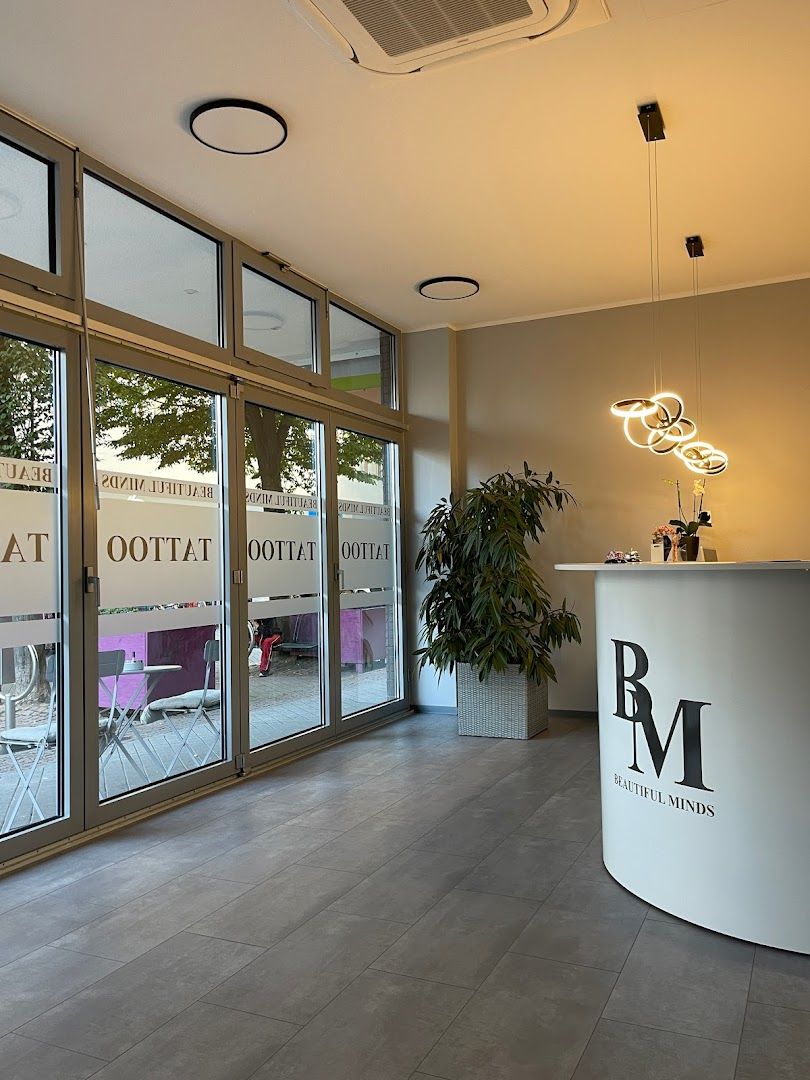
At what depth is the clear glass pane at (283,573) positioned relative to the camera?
18.5ft

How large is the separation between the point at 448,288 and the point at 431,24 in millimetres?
3292

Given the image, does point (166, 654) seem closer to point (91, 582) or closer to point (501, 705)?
point (91, 582)

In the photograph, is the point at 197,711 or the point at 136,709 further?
the point at 197,711

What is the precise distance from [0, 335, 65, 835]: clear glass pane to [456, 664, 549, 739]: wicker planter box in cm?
338

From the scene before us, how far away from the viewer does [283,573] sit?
5957 mm

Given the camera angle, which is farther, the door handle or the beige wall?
the beige wall

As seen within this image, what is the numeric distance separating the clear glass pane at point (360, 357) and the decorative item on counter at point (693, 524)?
8.37ft

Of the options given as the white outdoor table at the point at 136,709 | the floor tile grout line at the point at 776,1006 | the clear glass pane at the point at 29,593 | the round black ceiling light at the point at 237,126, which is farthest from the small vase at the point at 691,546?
the clear glass pane at the point at 29,593

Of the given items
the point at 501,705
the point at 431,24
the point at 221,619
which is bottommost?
the point at 501,705

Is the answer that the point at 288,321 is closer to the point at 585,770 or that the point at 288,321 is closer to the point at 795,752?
the point at 585,770

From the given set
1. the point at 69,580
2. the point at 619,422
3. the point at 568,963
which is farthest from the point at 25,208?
the point at 619,422

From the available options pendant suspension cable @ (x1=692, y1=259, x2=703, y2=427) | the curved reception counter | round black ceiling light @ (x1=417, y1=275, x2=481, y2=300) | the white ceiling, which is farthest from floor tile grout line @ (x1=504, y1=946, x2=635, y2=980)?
pendant suspension cable @ (x1=692, y1=259, x2=703, y2=427)

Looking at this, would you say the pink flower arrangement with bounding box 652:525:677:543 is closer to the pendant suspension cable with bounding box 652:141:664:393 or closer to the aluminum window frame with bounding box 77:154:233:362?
the pendant suspension cable with bounding box 652:141:664:393

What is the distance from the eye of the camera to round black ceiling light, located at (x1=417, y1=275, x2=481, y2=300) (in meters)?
6.47
